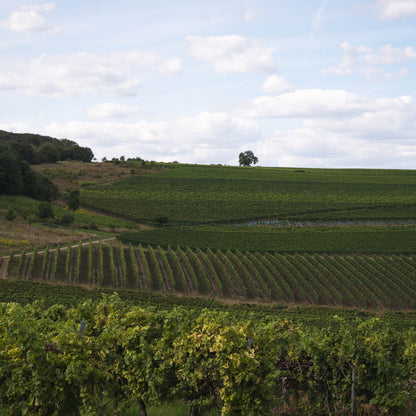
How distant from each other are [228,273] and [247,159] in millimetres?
107808

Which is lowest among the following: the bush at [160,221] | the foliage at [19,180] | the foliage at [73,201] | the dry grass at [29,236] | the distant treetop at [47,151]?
the dry grass at [29,236]

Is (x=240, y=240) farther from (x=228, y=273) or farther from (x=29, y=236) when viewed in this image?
(x=29, y=236)

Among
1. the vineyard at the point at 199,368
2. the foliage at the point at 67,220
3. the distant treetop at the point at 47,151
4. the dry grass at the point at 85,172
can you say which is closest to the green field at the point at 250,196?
the dry grass at the point at 85,172

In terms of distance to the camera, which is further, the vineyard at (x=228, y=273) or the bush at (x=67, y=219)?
the bush at (x=67, y=219)

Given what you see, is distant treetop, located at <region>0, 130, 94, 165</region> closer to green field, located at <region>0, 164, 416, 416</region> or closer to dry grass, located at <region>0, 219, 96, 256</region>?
green field, located at <region>0, 164, 416, 416</region>

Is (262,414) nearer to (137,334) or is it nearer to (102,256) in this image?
(137,334)

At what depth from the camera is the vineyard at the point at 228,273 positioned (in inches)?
1566

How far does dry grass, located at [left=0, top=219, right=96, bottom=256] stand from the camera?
1774 inches

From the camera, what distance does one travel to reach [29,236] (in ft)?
159

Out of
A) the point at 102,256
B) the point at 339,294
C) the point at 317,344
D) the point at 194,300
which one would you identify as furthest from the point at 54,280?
the point at 317,344

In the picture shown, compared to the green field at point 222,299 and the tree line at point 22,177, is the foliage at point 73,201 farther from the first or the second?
the green field at point 222,299

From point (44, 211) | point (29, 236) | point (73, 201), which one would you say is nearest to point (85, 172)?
point (73, 201)

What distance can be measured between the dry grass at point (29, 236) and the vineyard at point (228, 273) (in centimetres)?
208

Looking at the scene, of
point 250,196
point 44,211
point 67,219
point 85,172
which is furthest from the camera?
point 85,172
